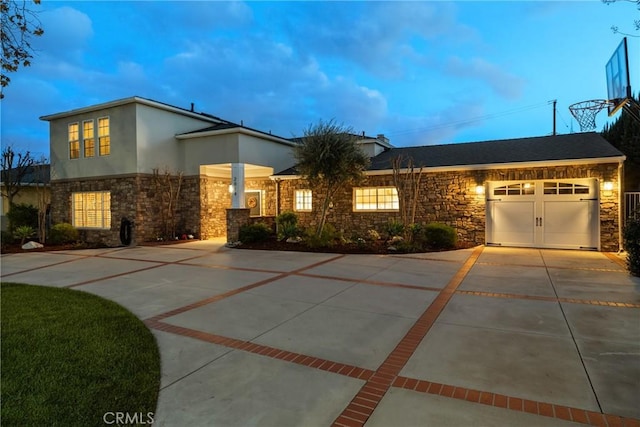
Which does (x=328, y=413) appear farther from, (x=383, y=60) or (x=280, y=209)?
(x=383, y=60)

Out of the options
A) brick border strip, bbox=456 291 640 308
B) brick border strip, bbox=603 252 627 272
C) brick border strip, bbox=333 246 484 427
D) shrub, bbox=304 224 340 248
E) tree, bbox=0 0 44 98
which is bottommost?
brick border strip, bbox=333 246 484 427

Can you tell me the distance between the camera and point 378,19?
486 inches

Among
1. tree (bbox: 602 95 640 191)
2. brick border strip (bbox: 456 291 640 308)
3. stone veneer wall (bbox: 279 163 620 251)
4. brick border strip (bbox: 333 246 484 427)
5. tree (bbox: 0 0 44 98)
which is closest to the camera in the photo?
brick border strip (bbox: 333 246 484 427)

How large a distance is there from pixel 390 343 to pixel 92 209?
17.2 m

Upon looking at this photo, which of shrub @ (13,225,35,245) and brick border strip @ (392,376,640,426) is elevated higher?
shrub @ (13,225,35,245)

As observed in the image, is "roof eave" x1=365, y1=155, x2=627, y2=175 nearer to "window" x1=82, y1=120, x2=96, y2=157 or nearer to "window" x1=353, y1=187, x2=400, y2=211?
"window" x1=353, y1=187, x2=400, y2=211

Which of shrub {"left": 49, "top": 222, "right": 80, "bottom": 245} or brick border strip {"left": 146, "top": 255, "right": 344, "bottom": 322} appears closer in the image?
brick border strip {"left": 146, "top": 255, "right": 344, "bottom": 322}

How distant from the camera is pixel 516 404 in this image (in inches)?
111

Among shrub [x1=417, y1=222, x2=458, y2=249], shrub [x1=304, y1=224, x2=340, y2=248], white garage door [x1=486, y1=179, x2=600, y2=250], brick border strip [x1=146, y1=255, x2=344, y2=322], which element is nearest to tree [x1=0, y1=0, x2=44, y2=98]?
brick border strip [x1=146, y1=255, x2=344, y2=322]

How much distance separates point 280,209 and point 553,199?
430 inches

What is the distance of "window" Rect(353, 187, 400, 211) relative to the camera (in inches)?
569

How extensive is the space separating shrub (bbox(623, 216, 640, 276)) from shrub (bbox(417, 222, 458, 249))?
16.3ft

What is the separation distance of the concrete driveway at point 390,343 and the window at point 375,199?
6086mm

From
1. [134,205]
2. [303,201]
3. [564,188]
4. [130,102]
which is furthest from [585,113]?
[134,205]
